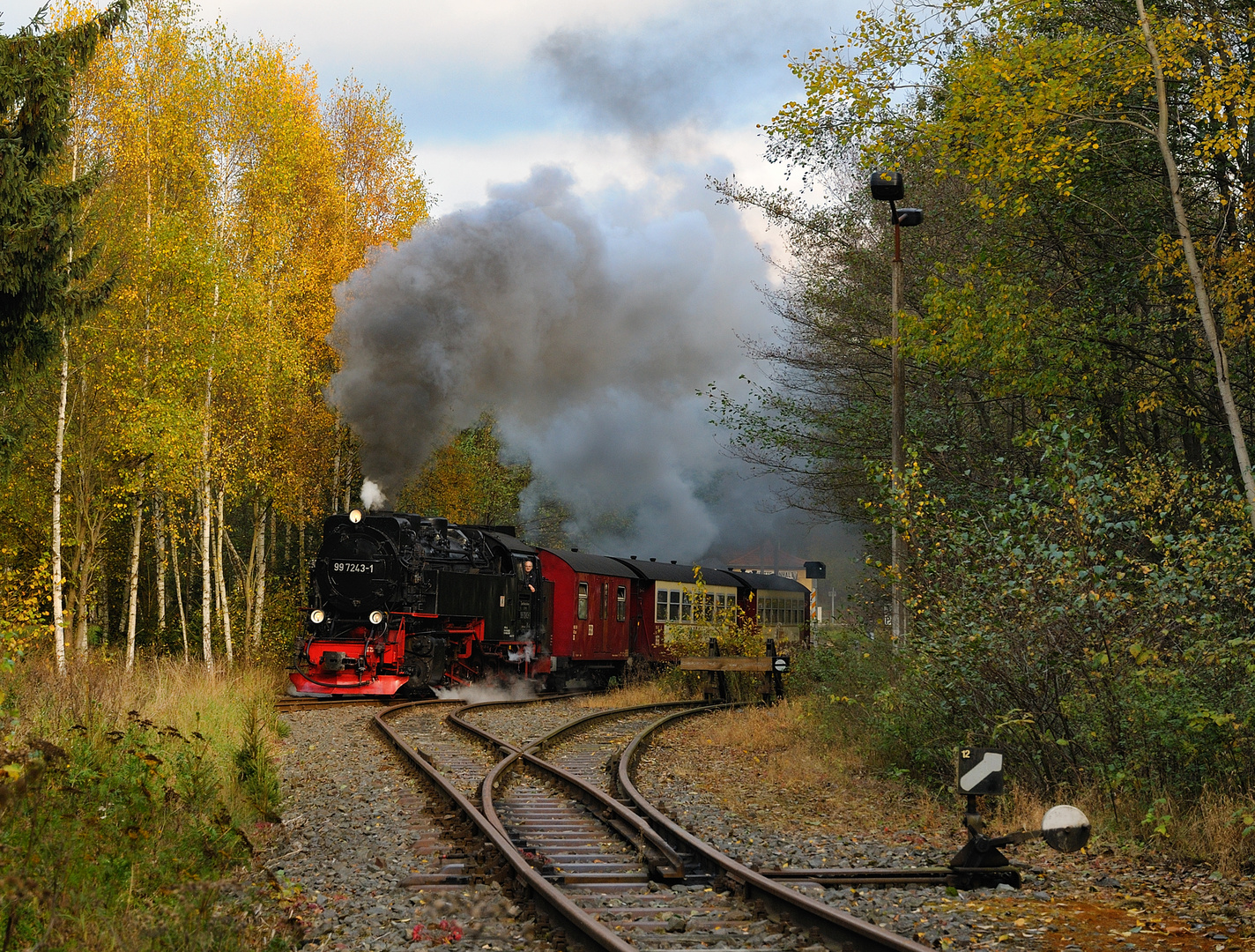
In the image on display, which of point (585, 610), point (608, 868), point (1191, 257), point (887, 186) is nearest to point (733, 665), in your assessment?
point (585, 610)

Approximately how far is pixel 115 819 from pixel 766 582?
19614mm

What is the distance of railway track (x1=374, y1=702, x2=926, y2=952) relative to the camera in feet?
16.4

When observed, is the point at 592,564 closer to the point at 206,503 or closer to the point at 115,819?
the point at 206,503

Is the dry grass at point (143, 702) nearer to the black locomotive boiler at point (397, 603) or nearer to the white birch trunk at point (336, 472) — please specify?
the black locomotive boiler at point (397, 603)

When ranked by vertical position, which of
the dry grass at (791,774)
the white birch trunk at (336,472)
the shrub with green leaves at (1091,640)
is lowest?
the dry grass at (791,774)

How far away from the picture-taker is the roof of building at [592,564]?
20.4 m

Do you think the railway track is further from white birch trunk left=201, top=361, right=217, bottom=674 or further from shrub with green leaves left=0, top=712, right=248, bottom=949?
white birch trunk left=201, top=361, right=217, bottom=674

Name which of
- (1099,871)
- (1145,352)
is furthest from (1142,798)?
(1145,352)

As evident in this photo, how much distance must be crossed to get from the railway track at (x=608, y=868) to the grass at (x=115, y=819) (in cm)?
138

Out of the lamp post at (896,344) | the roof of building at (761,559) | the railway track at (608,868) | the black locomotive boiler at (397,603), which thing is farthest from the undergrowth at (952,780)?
the roof of building at (761,559)

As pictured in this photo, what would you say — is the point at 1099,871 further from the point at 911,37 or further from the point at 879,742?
the point at 911,37

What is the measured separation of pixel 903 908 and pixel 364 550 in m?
13.4

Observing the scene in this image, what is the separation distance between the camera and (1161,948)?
4871 mm

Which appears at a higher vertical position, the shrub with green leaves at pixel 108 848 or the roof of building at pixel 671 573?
the roof of building at pixel 671 573
